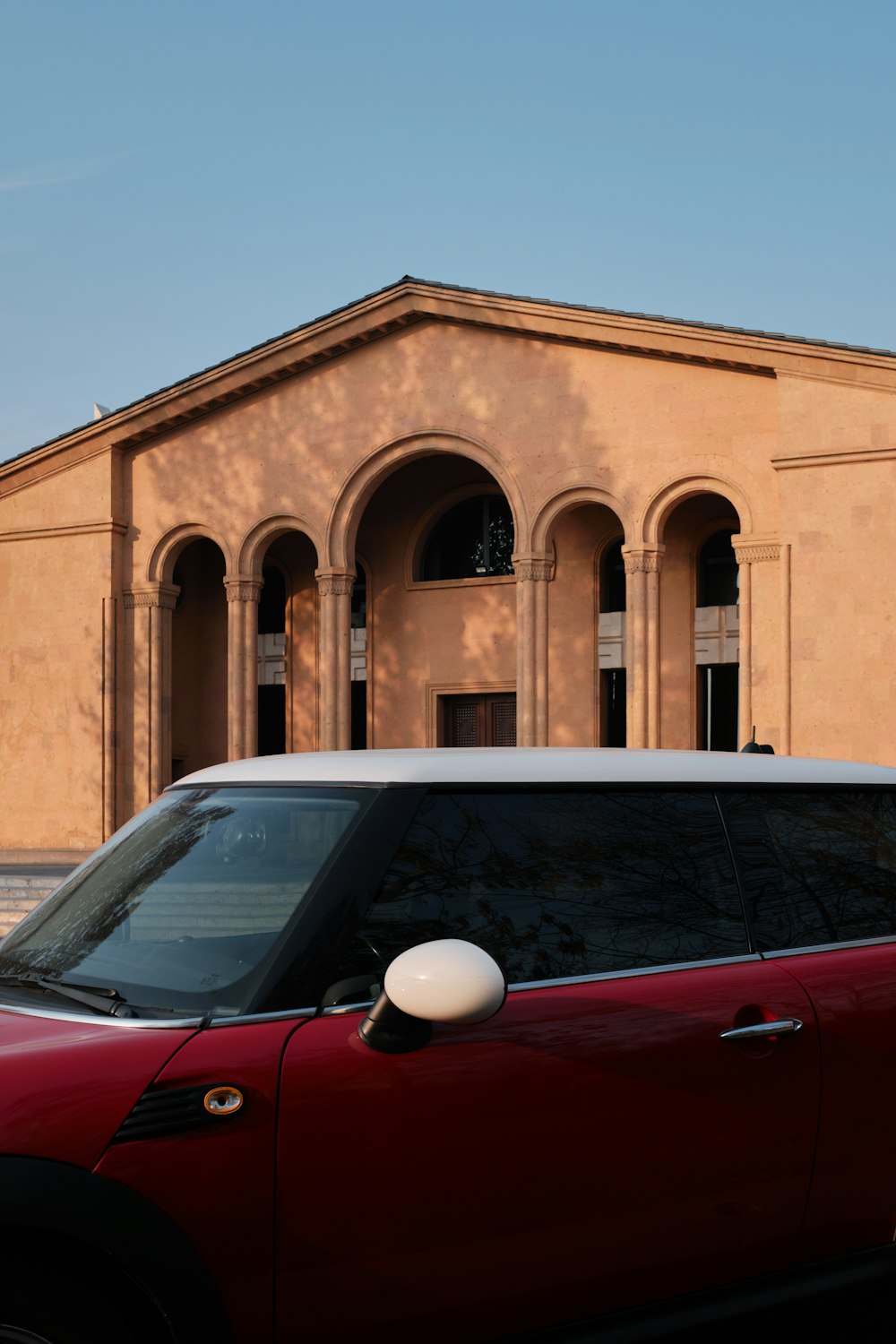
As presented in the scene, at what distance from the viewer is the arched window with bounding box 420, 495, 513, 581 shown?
28984 mm

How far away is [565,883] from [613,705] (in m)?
24.2

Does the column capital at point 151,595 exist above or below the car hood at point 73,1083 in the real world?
above

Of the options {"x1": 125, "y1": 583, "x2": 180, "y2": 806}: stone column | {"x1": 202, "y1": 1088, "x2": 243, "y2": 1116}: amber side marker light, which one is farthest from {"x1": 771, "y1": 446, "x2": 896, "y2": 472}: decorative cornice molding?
{"x1": 202, "y1": 1088, "x2": 243, "y2": 1116}: amber side marker light

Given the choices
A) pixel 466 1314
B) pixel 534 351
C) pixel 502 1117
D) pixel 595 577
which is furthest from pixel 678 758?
pixel 595 577

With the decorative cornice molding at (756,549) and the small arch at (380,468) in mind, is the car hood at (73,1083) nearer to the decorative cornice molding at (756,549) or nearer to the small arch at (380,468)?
the decorative cornice molding at (756,549)

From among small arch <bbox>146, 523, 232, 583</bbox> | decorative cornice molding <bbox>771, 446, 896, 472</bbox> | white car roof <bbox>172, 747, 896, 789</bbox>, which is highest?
decorative cornice molding <bbox>771, 446, 896, 472</bbox>

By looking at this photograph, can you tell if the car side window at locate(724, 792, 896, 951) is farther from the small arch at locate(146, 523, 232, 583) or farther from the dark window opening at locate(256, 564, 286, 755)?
the dark window opening at locate(256, 564, 286, 755)

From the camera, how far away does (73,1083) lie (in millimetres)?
2469

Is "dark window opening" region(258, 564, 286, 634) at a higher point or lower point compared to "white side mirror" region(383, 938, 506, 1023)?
higher

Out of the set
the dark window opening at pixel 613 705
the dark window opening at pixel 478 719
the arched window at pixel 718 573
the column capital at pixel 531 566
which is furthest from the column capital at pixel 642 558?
the dark window opening at pixel 478 719

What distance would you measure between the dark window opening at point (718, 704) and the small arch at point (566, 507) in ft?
11.8

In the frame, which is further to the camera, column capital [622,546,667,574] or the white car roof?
column capital [622,546,667,574]

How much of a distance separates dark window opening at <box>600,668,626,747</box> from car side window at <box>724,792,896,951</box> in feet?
75.8

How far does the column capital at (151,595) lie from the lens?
28203 mm
